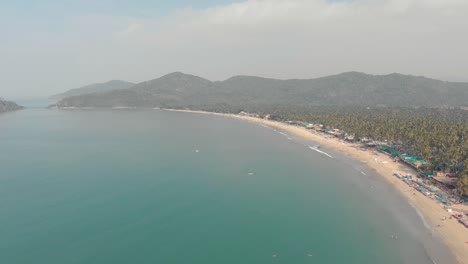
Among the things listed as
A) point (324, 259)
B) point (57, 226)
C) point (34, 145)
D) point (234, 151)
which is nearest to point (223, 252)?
point (324, 259)

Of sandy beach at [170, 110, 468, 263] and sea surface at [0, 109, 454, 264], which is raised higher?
sandy beach at [170, 110, 468, 263]

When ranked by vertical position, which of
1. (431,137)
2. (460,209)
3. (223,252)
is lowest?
(223,252)

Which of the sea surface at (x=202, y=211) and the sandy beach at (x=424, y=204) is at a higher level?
the sandy beach at (x=424, y=204)

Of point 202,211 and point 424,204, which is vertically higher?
point 424,204

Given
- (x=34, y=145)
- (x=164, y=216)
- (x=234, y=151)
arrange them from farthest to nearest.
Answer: (x=34, y=145)
(x=234, y=151)
(x=164, y=216)

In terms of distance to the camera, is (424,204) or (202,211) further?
(202,211)

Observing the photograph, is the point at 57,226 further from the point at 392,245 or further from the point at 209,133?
the point at 209,133

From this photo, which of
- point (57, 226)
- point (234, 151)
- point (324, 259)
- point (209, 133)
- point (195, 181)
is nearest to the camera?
point (324, 259)

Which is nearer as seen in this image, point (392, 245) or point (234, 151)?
point (392, 245)
